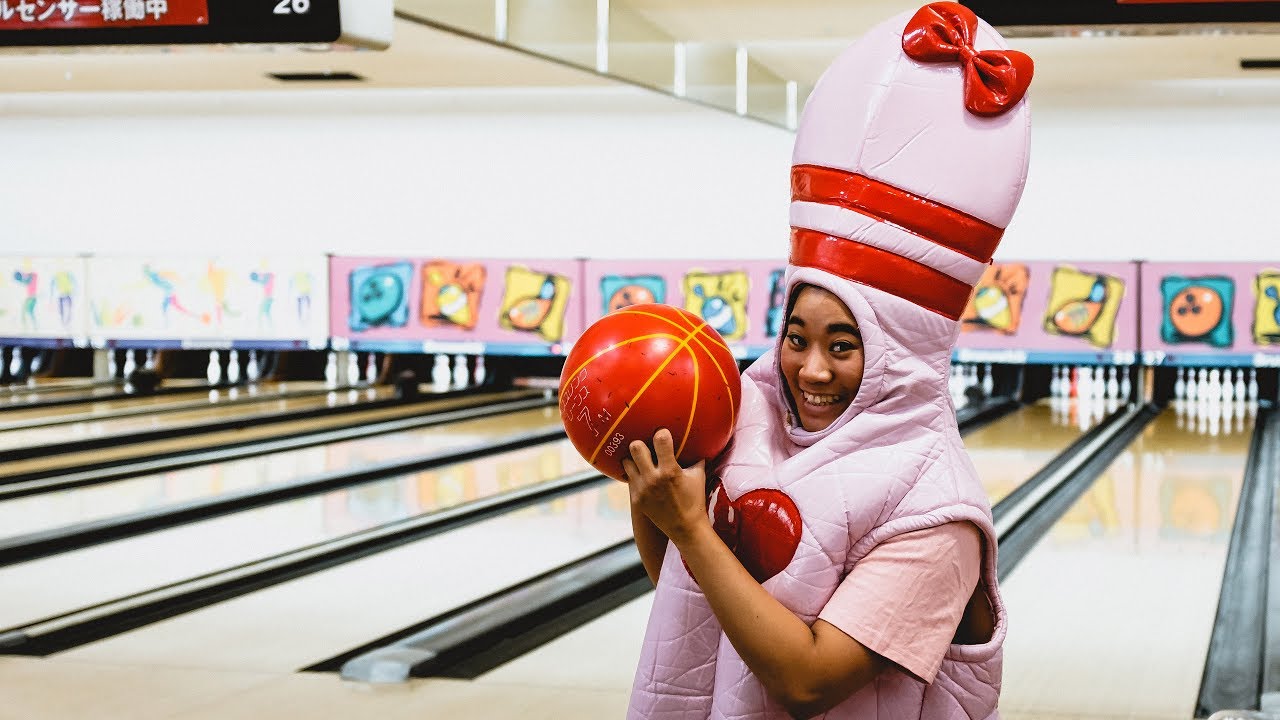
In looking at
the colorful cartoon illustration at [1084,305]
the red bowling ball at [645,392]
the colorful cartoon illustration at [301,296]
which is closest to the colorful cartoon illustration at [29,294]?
the colorful cartoon illustration at [301,296]

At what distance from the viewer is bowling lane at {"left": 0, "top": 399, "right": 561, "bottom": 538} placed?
15.9ft

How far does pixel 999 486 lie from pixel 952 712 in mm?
4704

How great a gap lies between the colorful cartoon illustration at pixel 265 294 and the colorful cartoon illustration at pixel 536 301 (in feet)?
5.22

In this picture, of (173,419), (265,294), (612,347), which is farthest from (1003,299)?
(612,347)

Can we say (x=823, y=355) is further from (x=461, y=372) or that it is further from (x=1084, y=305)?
(x=461, y=372)

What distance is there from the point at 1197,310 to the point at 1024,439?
6.32 ft

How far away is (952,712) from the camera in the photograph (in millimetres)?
1227

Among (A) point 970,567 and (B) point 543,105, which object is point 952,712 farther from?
(B) point 543,105

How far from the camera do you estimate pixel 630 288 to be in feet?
29.9

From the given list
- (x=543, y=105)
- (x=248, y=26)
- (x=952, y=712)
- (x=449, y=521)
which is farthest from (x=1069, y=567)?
(x=543, y=105)

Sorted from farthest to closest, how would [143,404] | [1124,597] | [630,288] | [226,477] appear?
[630,288] → [143,404] → [226,477] → [1124,597]

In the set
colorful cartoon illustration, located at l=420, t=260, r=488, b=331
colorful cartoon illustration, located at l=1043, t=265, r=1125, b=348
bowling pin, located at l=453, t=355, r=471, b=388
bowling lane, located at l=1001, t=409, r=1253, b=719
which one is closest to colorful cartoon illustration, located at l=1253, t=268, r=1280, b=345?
colorful cartoon illustration, located at l=1043, t=265, r=1125, b=348

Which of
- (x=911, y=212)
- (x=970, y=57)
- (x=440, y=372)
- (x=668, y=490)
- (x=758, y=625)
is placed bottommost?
(x=440, y=372)

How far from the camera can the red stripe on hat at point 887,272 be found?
1188 mm
